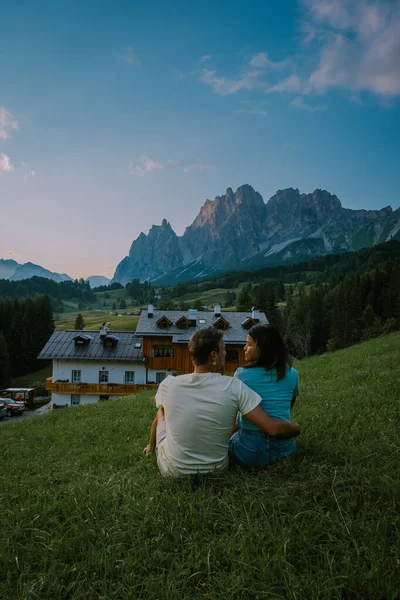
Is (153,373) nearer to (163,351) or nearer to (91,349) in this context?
(163,351)

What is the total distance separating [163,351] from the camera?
1873 inches

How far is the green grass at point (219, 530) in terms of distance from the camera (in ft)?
10.7

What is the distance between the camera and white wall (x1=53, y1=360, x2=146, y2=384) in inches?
1842

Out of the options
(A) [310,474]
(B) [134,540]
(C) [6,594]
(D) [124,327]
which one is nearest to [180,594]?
(B) [134,540]

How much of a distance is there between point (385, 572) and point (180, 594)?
5.43 ft

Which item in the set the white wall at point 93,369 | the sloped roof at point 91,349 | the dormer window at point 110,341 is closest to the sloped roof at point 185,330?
the sloped roof at point 91,349

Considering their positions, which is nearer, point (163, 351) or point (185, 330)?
point (163, 351)

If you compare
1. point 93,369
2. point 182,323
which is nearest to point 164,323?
point 182,323

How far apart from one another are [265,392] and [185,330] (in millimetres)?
42464

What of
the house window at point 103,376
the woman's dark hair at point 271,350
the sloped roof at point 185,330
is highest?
the woman's dark hair at point 271,350

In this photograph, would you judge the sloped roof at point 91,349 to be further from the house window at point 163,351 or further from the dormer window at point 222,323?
the dormer window at point 222,323

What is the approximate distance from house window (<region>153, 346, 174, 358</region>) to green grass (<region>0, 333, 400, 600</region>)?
40.5 meters

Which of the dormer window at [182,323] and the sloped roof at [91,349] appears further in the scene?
the dormer window at [182,323]

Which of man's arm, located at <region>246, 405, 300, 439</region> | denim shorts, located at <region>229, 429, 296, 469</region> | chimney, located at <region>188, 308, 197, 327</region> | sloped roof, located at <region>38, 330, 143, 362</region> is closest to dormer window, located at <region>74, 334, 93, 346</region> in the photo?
sloped roof, located at <region>38, 330, 143, 362</region>
